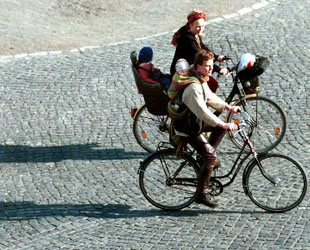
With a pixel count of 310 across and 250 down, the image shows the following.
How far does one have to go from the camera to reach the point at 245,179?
10.4 meters

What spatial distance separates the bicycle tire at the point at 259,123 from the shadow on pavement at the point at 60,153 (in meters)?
1.23

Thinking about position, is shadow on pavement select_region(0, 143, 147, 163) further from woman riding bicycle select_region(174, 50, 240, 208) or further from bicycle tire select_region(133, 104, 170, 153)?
woman riding bicycle select_region(174, 50, 240, 208)

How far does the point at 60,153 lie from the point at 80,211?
1816 millimetres

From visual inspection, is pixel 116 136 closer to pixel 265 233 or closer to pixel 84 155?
pixel 84 155

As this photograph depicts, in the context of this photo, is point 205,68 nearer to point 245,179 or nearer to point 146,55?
point 245,179

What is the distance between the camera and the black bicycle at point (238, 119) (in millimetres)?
12047

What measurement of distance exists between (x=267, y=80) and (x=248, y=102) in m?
2.23

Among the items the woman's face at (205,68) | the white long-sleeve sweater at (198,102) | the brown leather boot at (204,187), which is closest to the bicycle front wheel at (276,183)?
the brown leather boot at (204,187)

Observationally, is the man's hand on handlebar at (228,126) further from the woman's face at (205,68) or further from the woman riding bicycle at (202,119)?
the woman's face at (205,68)

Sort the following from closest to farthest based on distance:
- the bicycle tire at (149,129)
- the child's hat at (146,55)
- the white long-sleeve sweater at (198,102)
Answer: the white long-sleeve sweater at (198,102) < the child's hat at (146,55) < the bicycle tire at (149,129)

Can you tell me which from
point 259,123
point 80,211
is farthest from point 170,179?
point 259,123

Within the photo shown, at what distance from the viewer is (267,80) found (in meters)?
14.3

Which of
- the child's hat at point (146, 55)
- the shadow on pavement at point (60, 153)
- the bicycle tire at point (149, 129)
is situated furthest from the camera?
the bicycle tire at point (149, 129)

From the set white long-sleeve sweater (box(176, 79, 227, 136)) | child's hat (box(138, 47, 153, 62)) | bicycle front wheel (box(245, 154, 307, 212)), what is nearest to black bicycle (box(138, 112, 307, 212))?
bicycle front wheel (box(245, 154, 307, 212))
